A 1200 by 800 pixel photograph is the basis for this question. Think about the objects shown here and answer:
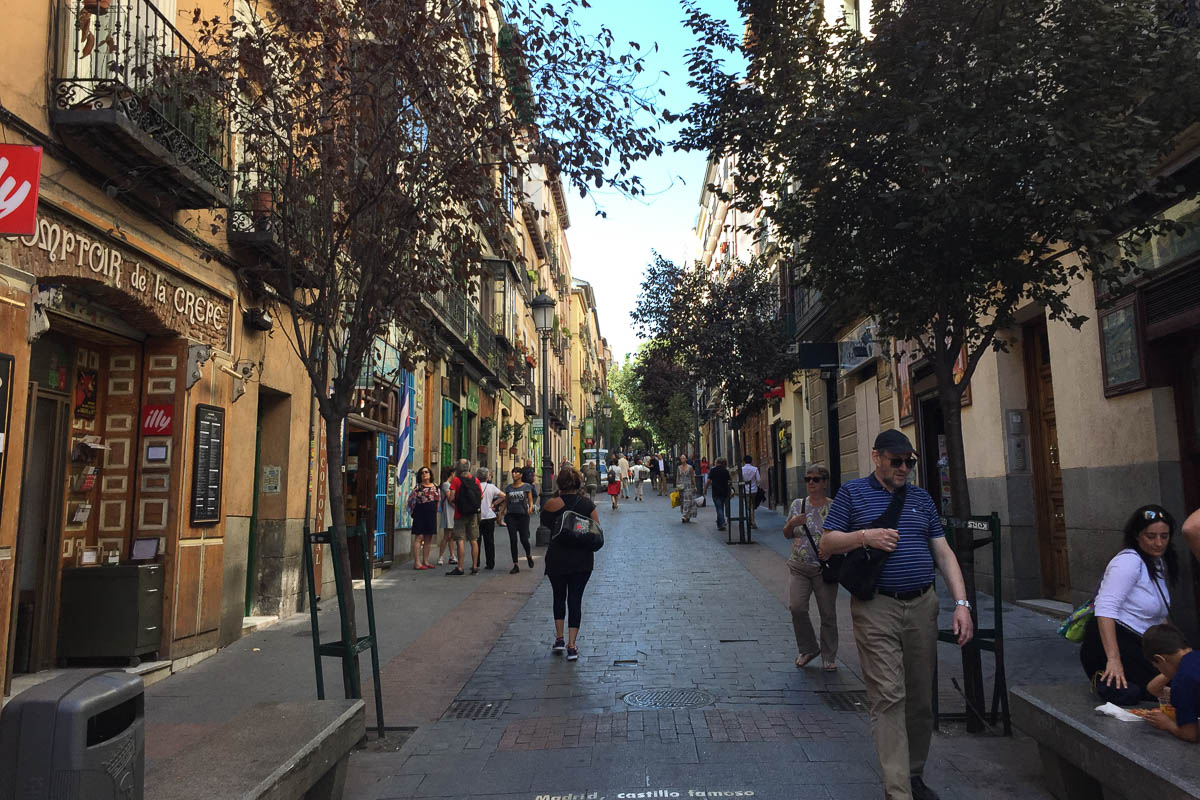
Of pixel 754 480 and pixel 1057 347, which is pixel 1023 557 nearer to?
pixel 1057 347

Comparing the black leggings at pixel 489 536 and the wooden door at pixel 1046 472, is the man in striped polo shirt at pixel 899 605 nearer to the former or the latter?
the wooden door at pixel 1046 472

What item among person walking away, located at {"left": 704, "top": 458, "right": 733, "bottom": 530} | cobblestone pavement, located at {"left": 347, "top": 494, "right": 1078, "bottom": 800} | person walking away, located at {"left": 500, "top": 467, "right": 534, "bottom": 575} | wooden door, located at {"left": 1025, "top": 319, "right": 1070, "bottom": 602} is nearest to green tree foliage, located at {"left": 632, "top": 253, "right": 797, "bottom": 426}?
person walking away, located at {"left": 704, "top": 458, "right": 733, "bottom": 530}

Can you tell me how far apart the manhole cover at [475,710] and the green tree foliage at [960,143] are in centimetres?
317

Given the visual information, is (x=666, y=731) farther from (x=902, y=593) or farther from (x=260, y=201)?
(x=260, y=201)

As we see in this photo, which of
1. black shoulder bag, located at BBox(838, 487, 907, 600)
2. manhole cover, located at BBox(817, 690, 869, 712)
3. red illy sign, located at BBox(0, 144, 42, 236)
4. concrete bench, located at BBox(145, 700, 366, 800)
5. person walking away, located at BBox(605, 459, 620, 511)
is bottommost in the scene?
manhole cover, located at BBox(817, 690, 869, 712)

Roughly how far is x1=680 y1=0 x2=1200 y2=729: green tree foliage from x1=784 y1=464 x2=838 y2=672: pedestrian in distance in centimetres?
138

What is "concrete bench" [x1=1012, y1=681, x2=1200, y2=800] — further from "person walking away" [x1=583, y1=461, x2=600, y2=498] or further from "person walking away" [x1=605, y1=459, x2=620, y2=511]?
"person walking away" [x1=605, y1=459, x2=620, y2=511]

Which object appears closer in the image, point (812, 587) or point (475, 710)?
point (475, 710)

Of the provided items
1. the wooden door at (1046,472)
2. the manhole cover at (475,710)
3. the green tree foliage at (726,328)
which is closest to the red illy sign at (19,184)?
the manhole cover at (475,710)

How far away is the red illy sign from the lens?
472 cm

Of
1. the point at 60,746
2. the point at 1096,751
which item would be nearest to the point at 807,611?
the point at 1096,751

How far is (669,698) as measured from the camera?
6551mm

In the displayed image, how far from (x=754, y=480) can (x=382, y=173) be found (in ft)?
56.7

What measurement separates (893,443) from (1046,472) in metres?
6.98
